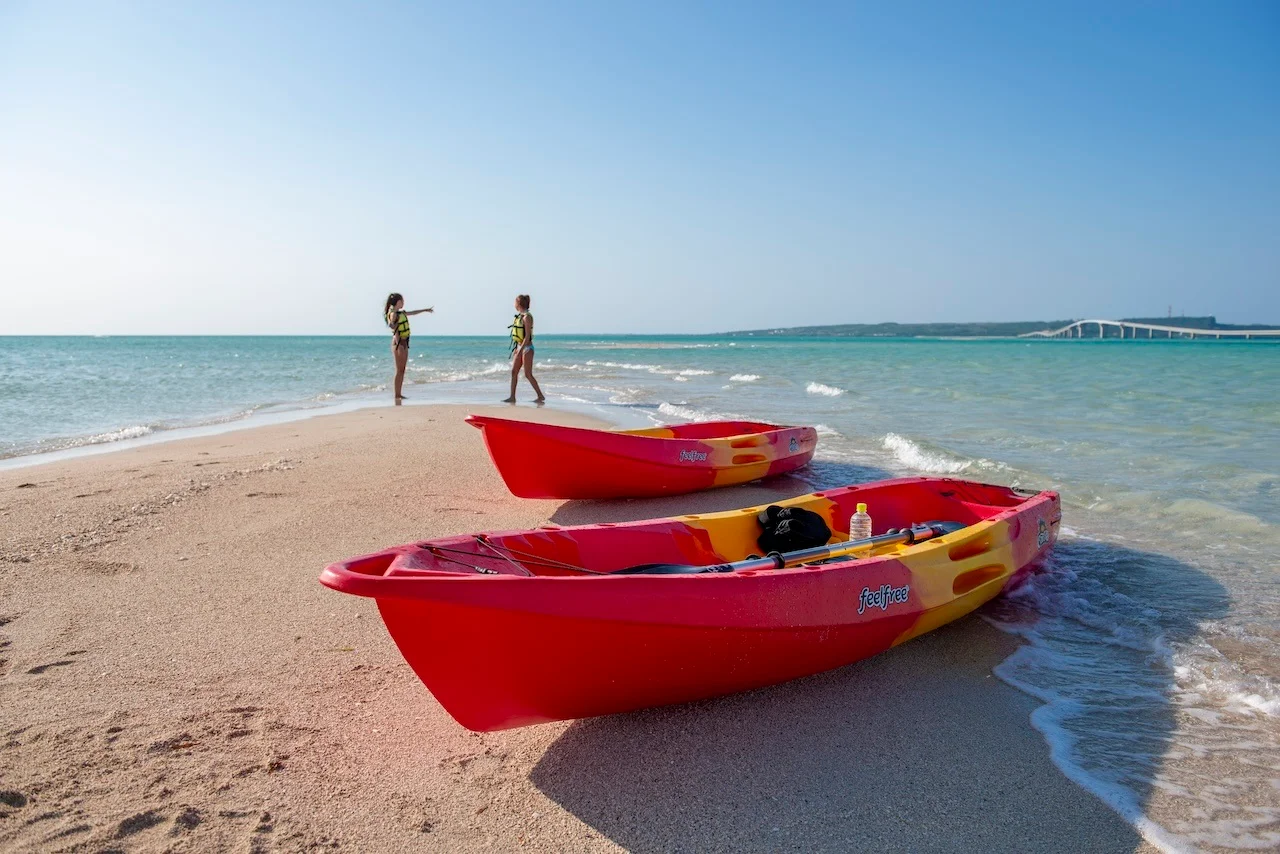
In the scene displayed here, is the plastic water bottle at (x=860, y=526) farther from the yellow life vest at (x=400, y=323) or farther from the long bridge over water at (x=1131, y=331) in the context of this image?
the long bridge over water at (x=1131, y=331)

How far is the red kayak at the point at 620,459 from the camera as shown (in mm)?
6688

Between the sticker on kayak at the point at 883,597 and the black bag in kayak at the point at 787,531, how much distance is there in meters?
0.89

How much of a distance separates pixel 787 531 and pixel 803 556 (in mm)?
426

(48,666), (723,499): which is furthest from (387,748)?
(723,499)

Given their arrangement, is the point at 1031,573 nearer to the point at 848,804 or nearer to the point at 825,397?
the point at 848,804

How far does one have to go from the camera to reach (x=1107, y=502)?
25.1 ft

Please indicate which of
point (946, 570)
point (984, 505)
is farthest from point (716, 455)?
point (946, 570)

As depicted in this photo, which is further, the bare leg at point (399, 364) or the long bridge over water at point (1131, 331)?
the long bridge over water at point (1131, 331)

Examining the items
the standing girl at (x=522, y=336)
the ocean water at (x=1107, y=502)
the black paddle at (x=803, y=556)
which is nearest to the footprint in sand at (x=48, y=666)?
the black paddle at (x=803, y=556)

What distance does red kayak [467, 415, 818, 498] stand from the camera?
6.69 metres

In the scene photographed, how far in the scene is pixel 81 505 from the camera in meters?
6.39

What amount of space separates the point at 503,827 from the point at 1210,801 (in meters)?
2.57

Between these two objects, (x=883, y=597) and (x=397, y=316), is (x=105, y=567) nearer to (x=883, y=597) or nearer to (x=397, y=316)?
(x=883, y=597)

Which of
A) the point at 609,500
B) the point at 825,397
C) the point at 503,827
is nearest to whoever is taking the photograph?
the point at 503,827
